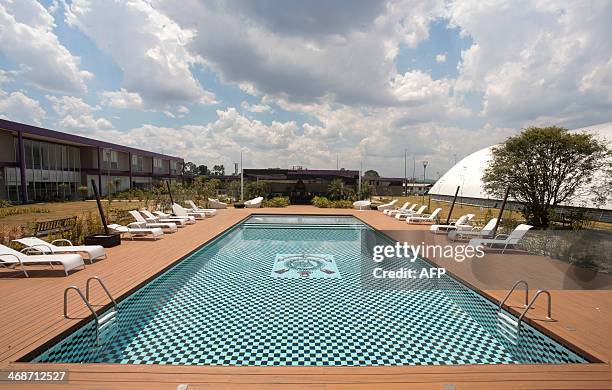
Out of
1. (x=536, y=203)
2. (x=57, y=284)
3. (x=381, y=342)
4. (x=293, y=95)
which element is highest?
(x=293, y=95)

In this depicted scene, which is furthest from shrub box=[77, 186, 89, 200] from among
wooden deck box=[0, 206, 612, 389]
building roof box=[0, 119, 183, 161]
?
wooden deck box=[0, 206, 612, 389]

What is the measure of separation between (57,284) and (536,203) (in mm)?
15950

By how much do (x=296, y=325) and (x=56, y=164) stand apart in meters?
33.4

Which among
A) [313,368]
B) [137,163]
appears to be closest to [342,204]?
[313,368]

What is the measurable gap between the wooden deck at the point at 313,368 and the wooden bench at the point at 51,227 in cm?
363

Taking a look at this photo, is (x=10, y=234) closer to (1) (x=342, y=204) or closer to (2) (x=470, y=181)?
(1) (x=342, y=204)

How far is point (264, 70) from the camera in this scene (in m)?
14.5

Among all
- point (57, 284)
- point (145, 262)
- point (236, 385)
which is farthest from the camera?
point (145, 262)

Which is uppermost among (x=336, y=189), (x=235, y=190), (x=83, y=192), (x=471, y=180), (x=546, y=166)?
(x=546, y=166)

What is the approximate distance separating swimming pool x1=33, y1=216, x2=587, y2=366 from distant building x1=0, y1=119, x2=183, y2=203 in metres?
24.3

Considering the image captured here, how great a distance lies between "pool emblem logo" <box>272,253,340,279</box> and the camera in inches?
281

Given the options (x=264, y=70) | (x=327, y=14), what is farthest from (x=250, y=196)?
(x=327, y=14)

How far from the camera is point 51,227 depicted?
988 cm

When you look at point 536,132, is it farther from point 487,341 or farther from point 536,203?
point 487,341
